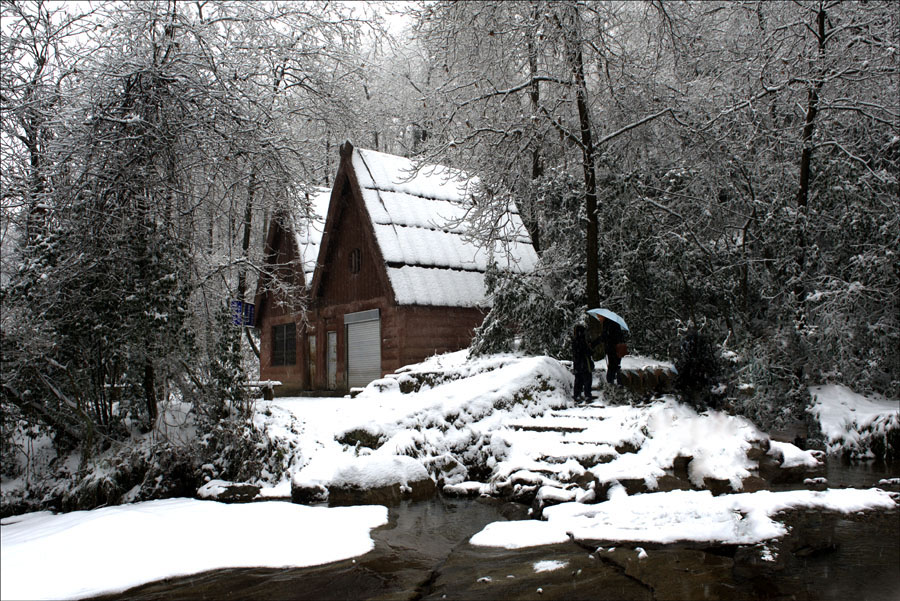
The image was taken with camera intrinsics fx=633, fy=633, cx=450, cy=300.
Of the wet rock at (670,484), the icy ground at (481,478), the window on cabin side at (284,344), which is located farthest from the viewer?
the window on cabin side at (284,344)

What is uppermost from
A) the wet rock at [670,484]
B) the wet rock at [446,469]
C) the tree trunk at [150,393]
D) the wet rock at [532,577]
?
the tree trunk at [150,393]

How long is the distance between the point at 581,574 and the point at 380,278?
43.6ft

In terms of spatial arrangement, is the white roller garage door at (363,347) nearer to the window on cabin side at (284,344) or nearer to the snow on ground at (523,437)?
the window on cabin side at (284,344)

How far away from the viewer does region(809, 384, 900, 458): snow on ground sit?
12.0m

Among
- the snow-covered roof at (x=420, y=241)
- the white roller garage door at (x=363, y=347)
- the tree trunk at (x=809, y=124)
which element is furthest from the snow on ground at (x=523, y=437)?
the tree trunk at (x=809, y=124)

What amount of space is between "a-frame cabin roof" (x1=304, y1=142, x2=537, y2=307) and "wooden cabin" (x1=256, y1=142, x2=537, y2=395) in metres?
0.03

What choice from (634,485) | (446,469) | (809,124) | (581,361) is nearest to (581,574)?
(634,485)

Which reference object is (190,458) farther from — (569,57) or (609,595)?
(569,57)

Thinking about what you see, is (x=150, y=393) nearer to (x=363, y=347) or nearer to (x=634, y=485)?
(x=634, y=485)

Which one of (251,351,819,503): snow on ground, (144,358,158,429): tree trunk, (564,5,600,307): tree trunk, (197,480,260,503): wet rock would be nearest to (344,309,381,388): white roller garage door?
(251,351,819,503): snow on ground

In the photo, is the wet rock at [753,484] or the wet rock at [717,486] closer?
the wet rock at [717,486]

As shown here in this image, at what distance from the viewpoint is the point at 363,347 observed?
63.9 ft

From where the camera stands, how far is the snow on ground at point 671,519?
6.58 m

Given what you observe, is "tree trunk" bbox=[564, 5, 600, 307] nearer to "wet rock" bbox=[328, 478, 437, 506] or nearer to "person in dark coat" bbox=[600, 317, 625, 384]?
"person in dark coat" bbox=[600, 317, 625, 384]
